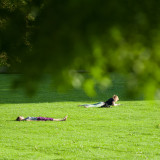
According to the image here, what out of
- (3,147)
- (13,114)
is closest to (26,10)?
(3,147)

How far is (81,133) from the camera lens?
1306 centimetres

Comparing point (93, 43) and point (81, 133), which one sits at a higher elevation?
point (93, 43)

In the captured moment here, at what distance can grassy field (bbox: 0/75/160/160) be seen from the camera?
10617 millimetres

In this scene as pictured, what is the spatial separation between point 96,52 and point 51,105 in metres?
17.7

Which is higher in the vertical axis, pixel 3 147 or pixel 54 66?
pixel 54 66

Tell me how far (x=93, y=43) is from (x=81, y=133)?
1109 centimetres

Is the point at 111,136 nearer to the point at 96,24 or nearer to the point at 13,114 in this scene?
the point at 13,114

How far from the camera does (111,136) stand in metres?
12.7

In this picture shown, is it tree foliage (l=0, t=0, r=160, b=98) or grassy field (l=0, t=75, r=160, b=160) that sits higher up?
tree foliage (l=0, t=0, r=160, b=98)

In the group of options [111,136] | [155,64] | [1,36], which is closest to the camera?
[155,64]

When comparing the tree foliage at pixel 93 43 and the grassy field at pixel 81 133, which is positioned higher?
the tree foliage at pixel 93 43

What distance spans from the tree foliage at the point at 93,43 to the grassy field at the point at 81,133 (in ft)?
16.4

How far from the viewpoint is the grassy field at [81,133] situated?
34.8ft

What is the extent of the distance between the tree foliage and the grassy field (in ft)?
16.4
